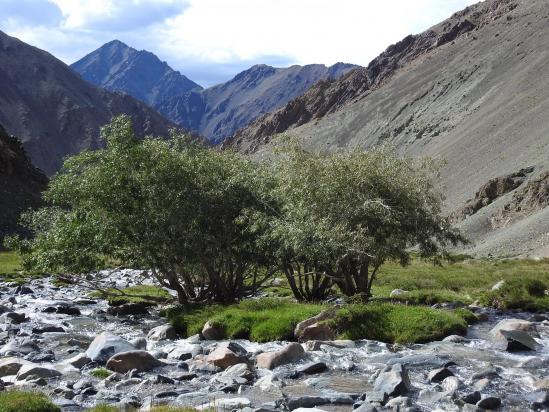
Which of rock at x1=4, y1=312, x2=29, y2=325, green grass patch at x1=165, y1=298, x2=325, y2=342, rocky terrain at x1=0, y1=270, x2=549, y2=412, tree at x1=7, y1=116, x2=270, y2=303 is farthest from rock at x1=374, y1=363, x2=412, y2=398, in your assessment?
rock at x1=4, y1=312, x2=29, y2=325

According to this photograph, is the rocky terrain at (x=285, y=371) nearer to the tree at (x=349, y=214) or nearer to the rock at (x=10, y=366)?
the rock at (x=10, y=366)

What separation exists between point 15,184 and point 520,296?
98654mm

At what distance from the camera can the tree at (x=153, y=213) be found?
24859 millimetres

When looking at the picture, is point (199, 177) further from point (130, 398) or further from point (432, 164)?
point (130, 398)

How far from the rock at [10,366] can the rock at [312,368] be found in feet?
24.0

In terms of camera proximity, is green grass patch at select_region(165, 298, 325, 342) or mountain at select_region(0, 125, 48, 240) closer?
green grass patch at select_region(165, 298, 325, 342)

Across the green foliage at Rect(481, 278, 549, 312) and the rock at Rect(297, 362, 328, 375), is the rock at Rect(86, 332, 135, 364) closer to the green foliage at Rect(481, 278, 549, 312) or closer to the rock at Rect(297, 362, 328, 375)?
the rock at Rect(297, 362, 328, 375)

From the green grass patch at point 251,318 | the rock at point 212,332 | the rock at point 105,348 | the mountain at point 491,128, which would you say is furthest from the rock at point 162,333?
the mountain at point 491,128

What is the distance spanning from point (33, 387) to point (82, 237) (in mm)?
12407

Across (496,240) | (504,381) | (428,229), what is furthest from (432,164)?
(496,240)

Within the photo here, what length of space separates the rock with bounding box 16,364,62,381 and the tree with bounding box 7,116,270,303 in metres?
9.82

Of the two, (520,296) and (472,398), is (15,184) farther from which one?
(472,398)

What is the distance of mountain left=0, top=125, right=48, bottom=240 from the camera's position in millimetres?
91044

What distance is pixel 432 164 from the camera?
29109 mm
